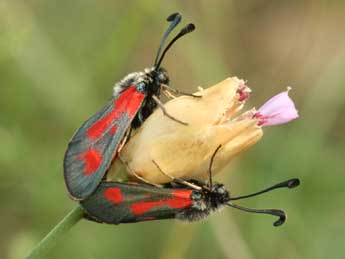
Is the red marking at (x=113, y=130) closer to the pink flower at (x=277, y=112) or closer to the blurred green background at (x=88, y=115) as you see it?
the pink flower at (x=277, y=112)

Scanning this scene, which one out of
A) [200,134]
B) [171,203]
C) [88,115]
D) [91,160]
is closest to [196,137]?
[200,134]

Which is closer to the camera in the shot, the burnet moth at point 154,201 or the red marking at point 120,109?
the burnet moth at point 154,201

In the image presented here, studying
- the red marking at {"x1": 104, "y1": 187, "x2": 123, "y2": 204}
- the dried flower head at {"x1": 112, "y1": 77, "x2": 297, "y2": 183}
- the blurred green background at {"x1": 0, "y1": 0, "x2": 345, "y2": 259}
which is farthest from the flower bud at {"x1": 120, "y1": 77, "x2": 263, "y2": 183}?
the blurred green background at {"x1": 0, "y1": 0, "x2": 345, "y2": 259}

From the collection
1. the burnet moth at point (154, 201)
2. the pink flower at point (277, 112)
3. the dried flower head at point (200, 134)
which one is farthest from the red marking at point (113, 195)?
the pink flower at point (277, 112)

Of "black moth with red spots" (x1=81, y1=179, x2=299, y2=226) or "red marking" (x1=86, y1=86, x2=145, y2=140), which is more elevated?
"red marking" (x1=86, y1=86, x2=145, y2=140)

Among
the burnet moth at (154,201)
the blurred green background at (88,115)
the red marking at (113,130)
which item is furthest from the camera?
the blurred green background at (88,115)

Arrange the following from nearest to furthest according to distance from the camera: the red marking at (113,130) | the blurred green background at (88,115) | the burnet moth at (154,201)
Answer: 1. the burnet moth at (154,201)
2. the red marking at (113,130)
3. the blurred green background at (88,115)

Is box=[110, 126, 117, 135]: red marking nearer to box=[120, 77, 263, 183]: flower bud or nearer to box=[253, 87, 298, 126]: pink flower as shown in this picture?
box=[120, 77, 263, 183]: flower bud
